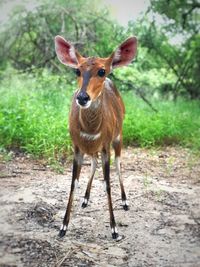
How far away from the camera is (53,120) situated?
6656mm

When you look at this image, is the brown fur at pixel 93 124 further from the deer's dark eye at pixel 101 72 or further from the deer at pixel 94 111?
the deer's dark eye at pixel 101 72

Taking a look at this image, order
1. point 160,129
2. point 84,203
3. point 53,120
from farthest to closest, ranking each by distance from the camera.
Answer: point 160,129 → point 53,120 → point 84,203

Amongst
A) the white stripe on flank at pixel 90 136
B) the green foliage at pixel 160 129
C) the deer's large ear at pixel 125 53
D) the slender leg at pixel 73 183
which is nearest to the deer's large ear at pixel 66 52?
the deer's large ear at pixel 125 53

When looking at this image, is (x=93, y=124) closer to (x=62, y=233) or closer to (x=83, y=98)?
(x=83, y=98)

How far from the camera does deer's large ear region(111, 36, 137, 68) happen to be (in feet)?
12.6

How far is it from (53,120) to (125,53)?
117 inches

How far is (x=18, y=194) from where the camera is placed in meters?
4.50

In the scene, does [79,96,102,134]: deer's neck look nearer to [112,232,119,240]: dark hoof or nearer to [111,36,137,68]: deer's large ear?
[111,36,137,68]: deer's large ear

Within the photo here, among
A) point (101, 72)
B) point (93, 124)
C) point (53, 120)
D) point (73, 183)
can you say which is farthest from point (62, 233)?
point (53, 120)

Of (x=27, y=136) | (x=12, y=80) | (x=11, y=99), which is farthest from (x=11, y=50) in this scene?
(x=27, y=136)

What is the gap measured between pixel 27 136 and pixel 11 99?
3.96 feet

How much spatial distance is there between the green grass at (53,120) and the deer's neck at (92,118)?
2.20 m

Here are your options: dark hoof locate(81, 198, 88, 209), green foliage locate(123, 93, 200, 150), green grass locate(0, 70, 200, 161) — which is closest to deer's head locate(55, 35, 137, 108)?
dark hoof locate(81, 198, 88, 209)

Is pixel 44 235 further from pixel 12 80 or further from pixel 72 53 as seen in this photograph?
pixel 12 80
